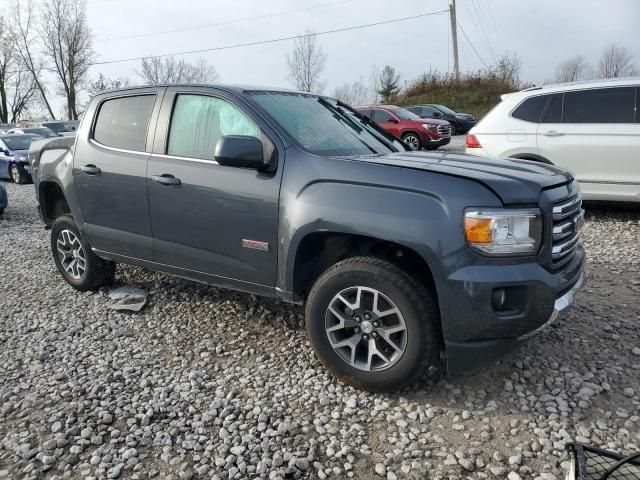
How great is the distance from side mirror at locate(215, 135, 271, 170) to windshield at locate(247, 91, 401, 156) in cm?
31

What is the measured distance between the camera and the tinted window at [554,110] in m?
6.86

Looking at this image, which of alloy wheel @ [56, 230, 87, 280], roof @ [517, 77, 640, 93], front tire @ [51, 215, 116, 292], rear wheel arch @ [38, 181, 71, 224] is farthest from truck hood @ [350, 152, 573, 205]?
roof @ [517, 77, 640, 93]

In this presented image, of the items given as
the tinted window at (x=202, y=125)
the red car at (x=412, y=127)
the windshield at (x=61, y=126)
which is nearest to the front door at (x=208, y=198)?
the tinted window at (x=202, y=125)

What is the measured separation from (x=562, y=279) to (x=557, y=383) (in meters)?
0.71

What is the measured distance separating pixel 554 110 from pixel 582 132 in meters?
0.49

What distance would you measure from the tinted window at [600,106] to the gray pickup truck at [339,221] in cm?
394

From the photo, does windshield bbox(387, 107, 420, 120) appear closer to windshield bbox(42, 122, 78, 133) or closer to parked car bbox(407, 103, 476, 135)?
parked car bbox(407, 103, 476, 135)

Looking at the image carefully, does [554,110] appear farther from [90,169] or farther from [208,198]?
[90,169]

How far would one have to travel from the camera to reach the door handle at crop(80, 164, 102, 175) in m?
4.18

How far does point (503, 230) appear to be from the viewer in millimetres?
2629

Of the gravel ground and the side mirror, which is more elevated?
the side mirror

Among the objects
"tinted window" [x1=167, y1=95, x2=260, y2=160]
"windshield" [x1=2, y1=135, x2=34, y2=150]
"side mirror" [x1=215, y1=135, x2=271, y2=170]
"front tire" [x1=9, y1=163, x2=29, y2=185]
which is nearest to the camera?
"side mirror" [x1=215, y1=135, x2=271, y2=170]

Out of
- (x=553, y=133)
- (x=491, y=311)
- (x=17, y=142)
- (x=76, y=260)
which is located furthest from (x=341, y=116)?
(x=17, y=142)

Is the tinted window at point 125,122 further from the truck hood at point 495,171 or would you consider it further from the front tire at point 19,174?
the front tire at point 19,174
